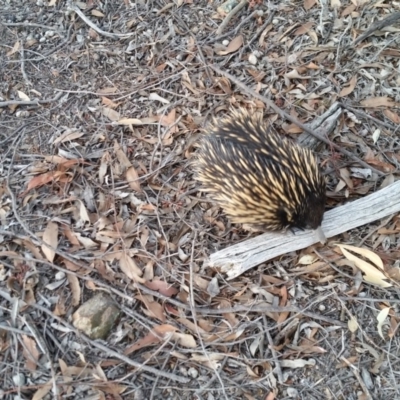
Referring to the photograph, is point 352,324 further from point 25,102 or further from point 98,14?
point 98,14

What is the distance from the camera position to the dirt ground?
252 cm

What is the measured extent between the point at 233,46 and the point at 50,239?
176 cm

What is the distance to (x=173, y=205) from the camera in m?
3.01

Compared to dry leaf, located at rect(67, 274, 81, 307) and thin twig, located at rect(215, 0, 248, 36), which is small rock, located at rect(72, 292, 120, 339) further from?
thin twig, located at rect(215, 0, 248, 36)

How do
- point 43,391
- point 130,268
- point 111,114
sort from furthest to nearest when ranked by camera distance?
point 111,114, point 130,268, point 43,391

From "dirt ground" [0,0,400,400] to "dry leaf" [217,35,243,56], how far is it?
0.01m

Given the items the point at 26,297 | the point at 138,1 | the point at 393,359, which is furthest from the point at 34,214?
the point at 393,359

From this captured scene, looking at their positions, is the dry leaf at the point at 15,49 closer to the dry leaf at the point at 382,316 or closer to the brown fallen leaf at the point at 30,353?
the brown fallen leaf at the point at 30,353

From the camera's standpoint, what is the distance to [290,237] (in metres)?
2.77

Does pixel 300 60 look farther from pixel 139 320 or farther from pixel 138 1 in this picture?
pixel 139 320

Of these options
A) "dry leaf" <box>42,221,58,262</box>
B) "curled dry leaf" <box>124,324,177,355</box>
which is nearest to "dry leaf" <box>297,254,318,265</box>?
"curled dry leaf" <box>124,324,177,355</box>

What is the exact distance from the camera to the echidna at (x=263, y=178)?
2568mm

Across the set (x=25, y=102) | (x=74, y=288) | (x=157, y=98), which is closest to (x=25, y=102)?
(x=25, y=102)

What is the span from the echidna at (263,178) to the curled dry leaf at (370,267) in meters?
0.19
